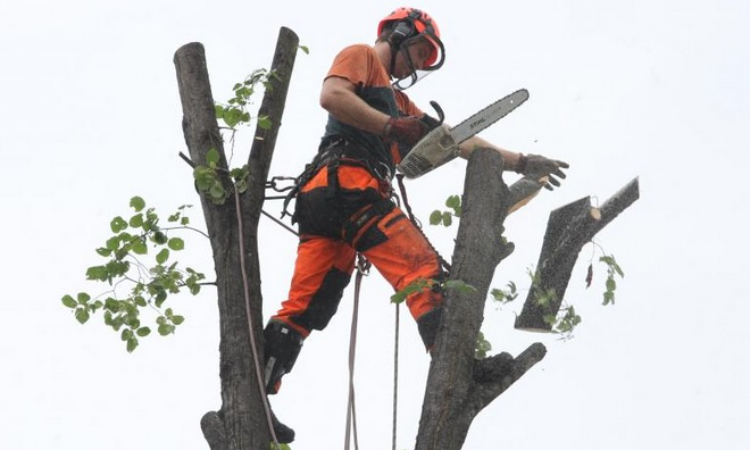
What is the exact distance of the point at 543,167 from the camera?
17.7ft

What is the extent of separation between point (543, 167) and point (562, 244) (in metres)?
0.46

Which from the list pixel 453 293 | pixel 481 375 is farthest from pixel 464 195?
pixel 481 375

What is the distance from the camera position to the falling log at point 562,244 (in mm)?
4930

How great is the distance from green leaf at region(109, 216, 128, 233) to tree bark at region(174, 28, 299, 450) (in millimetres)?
302

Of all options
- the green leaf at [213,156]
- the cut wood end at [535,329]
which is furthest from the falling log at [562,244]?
the green leaf at [213,156]

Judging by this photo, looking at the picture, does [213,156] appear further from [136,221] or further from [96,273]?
[96,273]

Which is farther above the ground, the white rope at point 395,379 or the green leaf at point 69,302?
the green leaf at point 69,302

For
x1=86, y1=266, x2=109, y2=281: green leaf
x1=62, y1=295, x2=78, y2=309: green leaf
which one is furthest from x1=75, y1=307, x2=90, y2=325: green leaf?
x1=86, y1=266, x2=109, y2=281: green leaf

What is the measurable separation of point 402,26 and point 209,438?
211 cm

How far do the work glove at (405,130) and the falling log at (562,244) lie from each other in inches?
30.4

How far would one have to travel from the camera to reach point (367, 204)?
15.0 feet

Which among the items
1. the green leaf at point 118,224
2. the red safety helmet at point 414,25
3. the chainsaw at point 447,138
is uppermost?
the red safety helmet at point 414,25

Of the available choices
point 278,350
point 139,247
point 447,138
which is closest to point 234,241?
point 139,247

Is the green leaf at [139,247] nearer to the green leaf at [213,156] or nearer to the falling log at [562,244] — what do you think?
the green leaf at [213,156]
